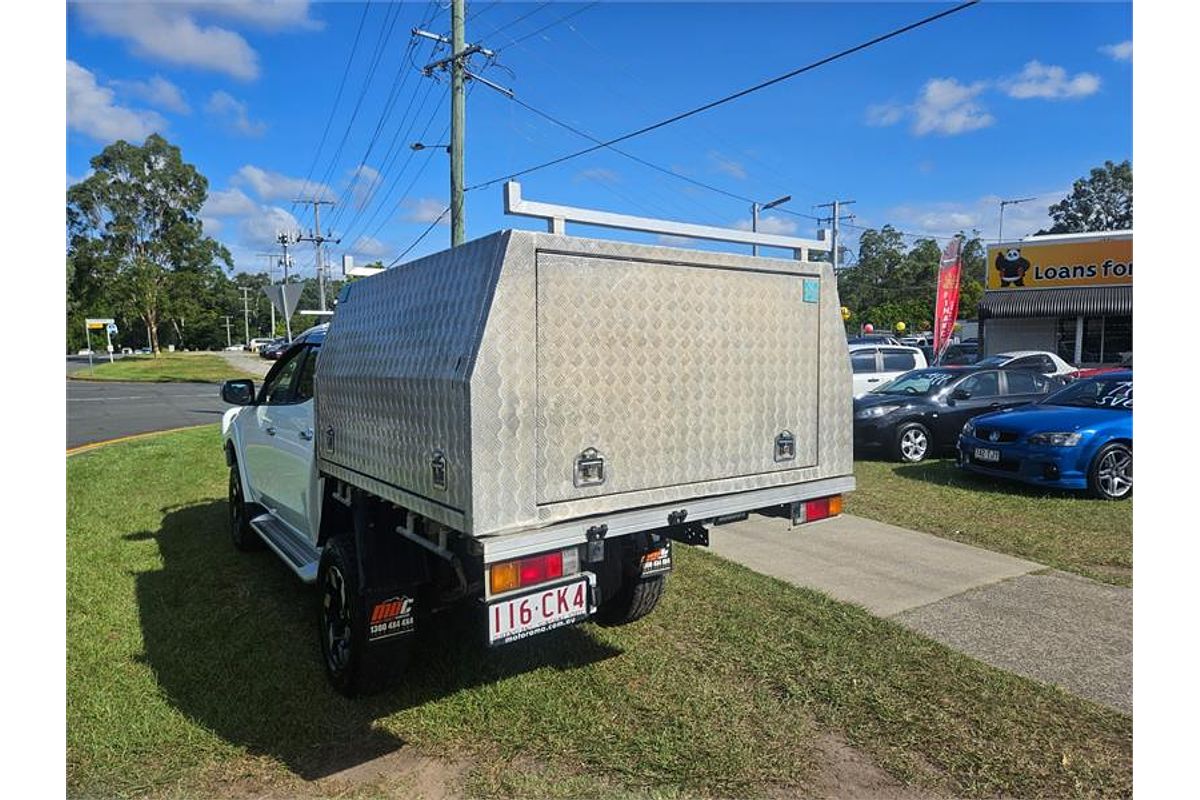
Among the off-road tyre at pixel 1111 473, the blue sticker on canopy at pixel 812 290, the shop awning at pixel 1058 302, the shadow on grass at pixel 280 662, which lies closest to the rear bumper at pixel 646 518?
the blue sticker on canopy at pixel 812 290

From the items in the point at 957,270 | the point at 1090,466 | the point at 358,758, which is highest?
the point at 957,270

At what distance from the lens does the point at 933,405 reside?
11328 mm

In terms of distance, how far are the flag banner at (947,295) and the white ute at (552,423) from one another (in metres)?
16.6

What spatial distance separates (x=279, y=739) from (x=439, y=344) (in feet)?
6.26

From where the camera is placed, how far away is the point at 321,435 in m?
4.31

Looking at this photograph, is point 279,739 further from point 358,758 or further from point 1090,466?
point 1090,466

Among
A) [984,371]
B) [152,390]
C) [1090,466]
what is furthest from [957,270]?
[152,390]

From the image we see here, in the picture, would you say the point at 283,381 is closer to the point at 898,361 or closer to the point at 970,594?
the point at 970,594

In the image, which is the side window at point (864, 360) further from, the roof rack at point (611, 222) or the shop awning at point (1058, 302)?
the shop awning at point (1058, 302)

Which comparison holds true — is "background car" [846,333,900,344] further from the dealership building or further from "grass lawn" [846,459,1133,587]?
"grass lawn" [846,459,1133,587]

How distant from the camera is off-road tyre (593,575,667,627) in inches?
172

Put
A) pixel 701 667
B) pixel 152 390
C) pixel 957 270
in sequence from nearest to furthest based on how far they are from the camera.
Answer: pixel 701 667 → pixel 957 270 → pixel 152 390

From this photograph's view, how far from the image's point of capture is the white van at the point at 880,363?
47.9 ft

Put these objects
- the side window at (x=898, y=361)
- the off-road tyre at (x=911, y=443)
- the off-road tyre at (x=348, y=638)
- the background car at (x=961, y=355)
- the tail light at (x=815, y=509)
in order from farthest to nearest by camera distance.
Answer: the background car at (x=961, y=355) < the side window at (x=898, y=361) < the off-road tyre at (x=911, y=443) < the tail light at (x=815, y=509) < the off-road tyre at (x=348, y=638)
